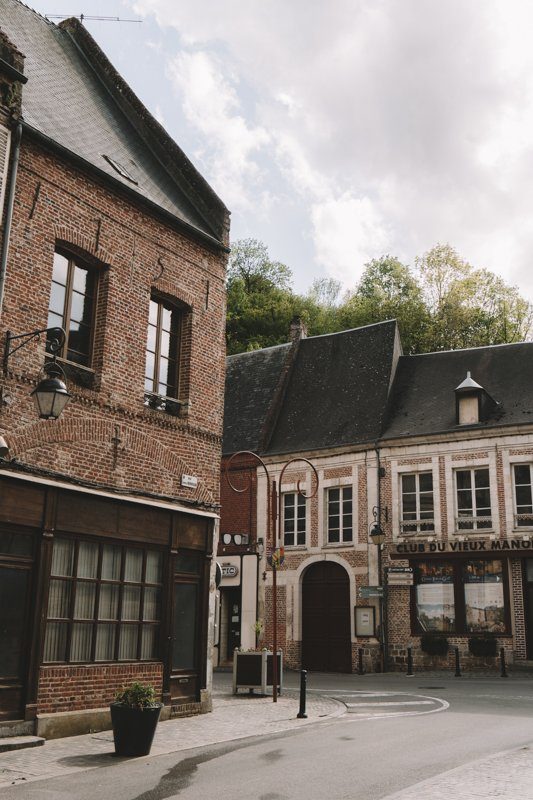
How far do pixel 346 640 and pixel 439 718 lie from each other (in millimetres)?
12719

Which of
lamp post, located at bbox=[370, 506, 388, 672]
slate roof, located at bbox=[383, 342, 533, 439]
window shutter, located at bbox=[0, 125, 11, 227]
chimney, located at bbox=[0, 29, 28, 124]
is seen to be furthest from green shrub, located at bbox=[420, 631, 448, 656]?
chimney, located at bbox=[0, 29, 28, 124]

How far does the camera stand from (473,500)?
23719 millimetres

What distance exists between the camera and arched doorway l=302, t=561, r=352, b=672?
81.5 ft

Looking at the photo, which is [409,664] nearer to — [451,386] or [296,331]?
[451,386]

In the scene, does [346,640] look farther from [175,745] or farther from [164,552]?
[175,745]

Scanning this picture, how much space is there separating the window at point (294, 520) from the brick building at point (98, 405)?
41.4 ft

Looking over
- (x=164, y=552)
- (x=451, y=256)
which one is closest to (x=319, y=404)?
(x=451, y=256)

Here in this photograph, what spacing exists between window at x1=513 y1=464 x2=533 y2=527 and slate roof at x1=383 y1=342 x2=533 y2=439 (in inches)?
54.3

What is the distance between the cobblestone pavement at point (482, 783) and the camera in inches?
264

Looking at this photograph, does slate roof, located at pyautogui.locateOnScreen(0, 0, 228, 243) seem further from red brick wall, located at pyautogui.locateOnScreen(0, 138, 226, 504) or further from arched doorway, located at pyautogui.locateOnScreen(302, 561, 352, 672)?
arched doorway, located at pyautogui.locateOnScreen(302, 561, 352, 672)

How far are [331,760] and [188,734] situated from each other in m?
2.87

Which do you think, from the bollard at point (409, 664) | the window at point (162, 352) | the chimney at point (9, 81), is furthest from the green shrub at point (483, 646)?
the chimney at point (9, 81)

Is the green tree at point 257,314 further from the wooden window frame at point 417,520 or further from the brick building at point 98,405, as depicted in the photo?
the brick building at point 98,405

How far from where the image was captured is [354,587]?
24891 mm
